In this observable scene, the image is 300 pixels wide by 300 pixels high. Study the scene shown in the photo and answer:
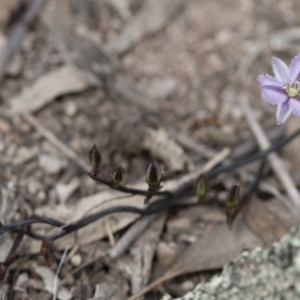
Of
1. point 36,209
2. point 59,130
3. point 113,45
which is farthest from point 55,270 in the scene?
point 113,45

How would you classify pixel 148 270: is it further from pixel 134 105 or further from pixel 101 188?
pixel 134 105

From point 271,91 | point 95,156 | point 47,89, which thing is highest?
point 47,89


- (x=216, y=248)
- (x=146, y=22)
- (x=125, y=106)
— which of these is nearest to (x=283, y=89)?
(x=216, y=248)

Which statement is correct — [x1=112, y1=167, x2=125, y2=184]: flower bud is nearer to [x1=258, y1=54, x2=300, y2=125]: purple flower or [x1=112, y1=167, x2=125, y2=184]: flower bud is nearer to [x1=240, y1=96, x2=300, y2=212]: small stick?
[x1=258, y1=54, x2=300, y2=125]: purple flower

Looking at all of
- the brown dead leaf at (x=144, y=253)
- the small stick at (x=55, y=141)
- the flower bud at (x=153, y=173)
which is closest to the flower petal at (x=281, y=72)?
the flower bud at (x=153, y=173)

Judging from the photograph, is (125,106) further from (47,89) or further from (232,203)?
(232,203)

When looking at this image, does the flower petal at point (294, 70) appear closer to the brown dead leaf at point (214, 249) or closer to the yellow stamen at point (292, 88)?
the yellow stamen at point (292, 88)

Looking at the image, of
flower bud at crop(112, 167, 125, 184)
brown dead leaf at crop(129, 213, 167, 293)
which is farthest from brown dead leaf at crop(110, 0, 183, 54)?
flower bud at crop(112, 167, 125, 184)
